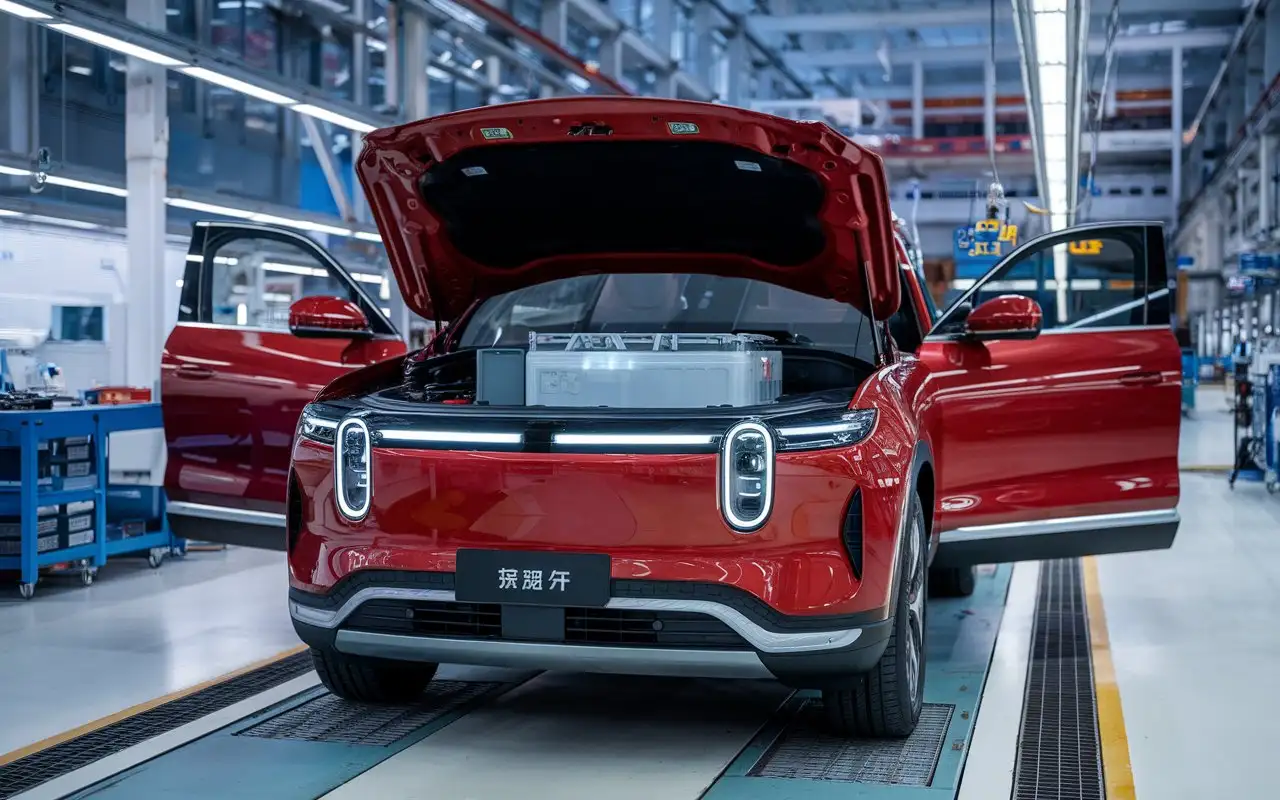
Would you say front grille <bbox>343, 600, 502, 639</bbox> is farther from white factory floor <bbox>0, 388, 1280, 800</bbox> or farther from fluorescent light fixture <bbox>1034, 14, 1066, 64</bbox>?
fluorescent light fixture <bbox>1034, 14, 1066, 64</bbox>

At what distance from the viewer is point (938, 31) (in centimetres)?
3303

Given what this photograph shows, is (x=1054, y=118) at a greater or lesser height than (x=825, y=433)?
greater

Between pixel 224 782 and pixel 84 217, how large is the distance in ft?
37.2

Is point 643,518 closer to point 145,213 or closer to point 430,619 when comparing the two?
point 430,619

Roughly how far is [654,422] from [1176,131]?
32721 millimetres

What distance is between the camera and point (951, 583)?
626 cm

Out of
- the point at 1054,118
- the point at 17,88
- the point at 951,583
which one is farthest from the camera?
the point at 1054,118

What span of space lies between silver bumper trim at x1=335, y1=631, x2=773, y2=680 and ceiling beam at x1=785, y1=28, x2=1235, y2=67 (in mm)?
25488

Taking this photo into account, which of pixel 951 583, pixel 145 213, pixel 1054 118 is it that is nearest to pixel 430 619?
pixel 951 583

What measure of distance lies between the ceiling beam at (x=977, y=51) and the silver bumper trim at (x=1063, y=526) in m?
23.7

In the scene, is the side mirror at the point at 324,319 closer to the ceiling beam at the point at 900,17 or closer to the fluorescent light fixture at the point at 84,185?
the fluorescent light fixture at the point at 84,185

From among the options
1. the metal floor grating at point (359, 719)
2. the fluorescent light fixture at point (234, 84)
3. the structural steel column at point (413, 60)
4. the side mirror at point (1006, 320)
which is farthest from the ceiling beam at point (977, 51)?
the metal floor grating at point (359, 719)

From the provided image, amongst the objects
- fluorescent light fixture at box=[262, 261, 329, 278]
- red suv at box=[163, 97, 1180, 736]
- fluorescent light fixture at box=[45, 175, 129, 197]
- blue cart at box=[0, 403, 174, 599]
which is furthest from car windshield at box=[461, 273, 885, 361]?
fluorescent light fixture at box=[262, 261, 329, 278]

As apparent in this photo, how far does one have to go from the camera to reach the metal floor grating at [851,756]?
10.7 feet
